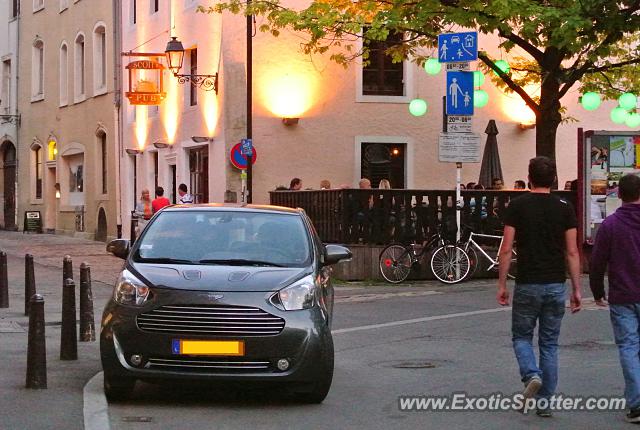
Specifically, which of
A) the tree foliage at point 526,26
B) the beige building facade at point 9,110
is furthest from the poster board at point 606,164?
the beige building facade at point 9,110

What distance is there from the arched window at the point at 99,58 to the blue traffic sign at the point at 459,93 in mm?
22021

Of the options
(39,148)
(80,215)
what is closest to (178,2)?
(80,215)

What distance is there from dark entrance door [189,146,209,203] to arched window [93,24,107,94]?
362 inches

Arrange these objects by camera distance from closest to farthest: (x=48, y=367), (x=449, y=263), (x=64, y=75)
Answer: (x=48, y=367) → (x=449, y=263) → (x=64, y=75)

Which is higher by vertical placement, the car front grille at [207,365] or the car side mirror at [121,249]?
the car side mirror at [121,249]

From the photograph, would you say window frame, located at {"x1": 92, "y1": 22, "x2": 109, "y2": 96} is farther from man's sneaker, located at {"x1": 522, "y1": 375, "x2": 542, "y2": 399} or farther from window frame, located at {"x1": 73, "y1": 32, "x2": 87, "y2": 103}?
man's sneaker, located at {"x1": 522, "y1": 375, "x2": 542, "y2": 399}

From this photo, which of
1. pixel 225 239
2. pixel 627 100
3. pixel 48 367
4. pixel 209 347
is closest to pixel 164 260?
pixel 225 239

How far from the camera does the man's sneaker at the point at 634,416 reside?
8.27 m

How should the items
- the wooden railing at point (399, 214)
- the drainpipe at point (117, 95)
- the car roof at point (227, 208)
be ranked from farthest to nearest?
1. the drainpipe at point (117, 95)
2. the wooden railing at point (399, 214)
3. the car roof at point (227, 208)

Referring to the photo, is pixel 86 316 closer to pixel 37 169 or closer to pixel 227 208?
pixel 227 208

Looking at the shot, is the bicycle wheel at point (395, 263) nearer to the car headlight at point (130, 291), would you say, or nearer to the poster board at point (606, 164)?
the poster board at point (606, 164)

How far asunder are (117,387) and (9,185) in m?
44.0

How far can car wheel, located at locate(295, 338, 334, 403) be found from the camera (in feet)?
29.8

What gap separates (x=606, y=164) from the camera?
68.1 feet
